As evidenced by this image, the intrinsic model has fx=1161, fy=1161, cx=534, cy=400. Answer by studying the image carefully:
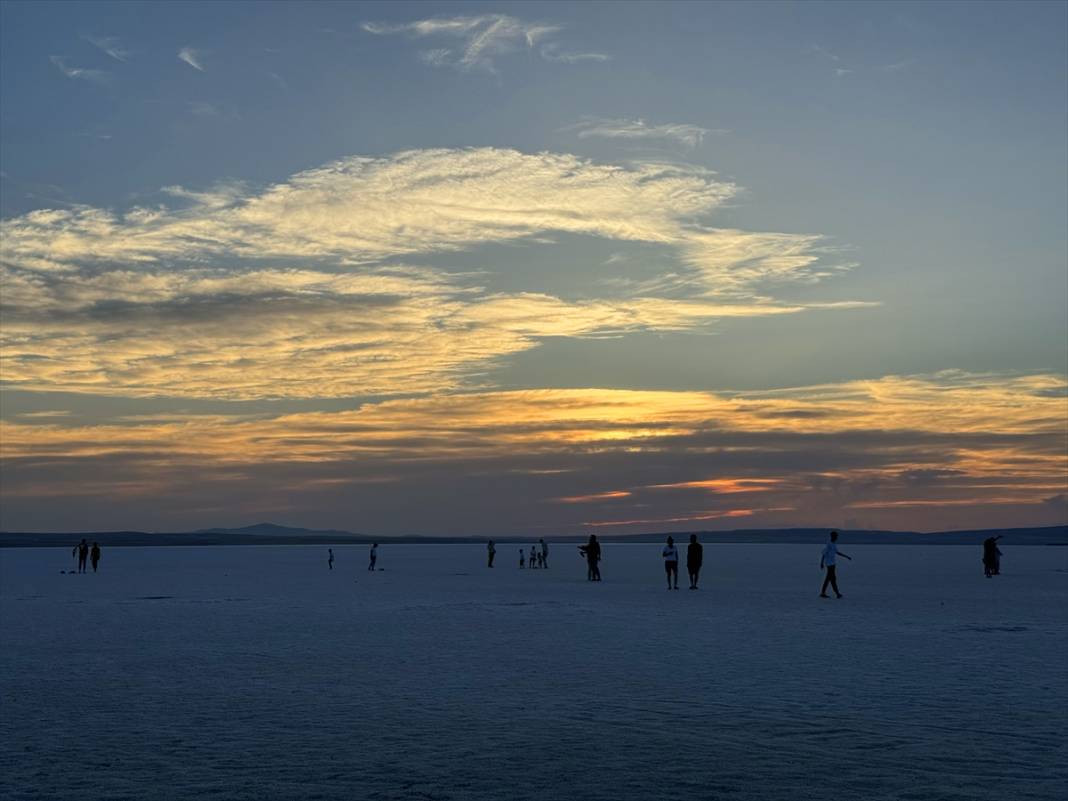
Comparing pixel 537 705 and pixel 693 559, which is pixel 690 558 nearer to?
pixel 693 559

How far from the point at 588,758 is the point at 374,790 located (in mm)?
2310

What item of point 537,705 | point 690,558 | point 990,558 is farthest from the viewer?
point 990,558

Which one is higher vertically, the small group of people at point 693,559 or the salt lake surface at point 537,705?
the small group of people at point 693,559

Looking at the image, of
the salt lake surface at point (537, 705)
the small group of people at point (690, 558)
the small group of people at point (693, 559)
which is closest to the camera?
the salt lake surface at point (537, 705)

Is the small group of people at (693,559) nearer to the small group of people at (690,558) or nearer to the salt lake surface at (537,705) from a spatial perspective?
the small group of people at (690,558)

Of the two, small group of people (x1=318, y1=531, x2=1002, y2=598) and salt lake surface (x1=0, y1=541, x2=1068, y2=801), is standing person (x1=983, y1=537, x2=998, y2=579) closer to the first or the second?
small group of people (x1=318, y1=531, x2=1002, y2=598)

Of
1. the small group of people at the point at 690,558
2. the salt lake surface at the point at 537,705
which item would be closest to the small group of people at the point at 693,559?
the small group of people at the point at 690,558

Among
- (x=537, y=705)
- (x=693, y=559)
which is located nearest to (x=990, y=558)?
(x=693, y=559)

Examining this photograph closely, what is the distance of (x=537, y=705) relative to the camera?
14328 mm

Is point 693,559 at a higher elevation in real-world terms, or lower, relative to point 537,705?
higher

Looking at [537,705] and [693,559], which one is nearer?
[537,705]

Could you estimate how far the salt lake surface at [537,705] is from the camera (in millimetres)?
10172

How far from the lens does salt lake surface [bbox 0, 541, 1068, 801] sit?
33.4 ft

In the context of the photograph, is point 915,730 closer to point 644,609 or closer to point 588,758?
point 588,758
